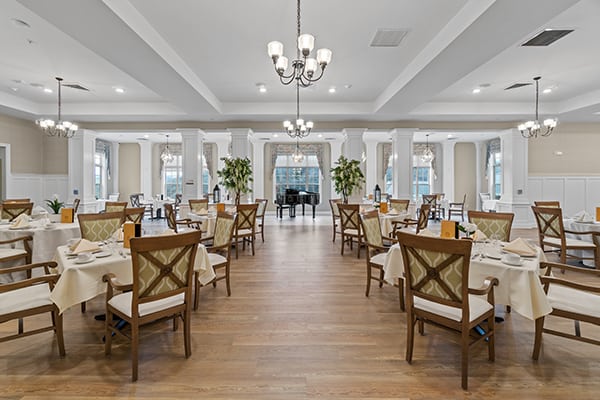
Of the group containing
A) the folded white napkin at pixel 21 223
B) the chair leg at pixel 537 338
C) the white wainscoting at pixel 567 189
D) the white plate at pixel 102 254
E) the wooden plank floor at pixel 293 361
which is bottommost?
the wooden plank floor at pixel 293 361

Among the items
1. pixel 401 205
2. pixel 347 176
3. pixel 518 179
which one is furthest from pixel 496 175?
pixel 347 176

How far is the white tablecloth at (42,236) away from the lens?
392 centimetres

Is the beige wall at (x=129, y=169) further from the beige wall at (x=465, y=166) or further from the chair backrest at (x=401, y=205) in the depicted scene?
the beige wall at (x=465, y=166)

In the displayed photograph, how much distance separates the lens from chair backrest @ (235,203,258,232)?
5633mm

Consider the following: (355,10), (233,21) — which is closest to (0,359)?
(233,21)

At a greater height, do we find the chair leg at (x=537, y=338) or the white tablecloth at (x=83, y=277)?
the white tablecloth at (x=83, y=277)

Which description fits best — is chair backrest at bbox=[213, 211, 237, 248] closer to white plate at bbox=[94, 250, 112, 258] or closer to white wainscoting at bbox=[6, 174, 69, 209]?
white plate at bbox=[94, 250, 112, 258]

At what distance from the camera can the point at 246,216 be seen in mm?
5754

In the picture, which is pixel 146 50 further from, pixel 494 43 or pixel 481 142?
pixel 481 142

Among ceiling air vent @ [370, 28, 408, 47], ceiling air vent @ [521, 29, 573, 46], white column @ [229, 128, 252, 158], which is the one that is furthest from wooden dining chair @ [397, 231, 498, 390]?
white column @ [229, 128, 252, 158]

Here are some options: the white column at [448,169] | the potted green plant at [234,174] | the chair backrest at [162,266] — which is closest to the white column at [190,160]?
the potted green plant at [234,174]

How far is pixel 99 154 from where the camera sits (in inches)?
507

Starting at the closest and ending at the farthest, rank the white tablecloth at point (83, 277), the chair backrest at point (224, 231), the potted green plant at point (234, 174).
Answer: the white tablecloth at point (83, 277), the chair backrest at point (224, 231), the potted green plant at point (234, 174)

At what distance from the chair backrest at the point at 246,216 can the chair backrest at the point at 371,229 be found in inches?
94.5
